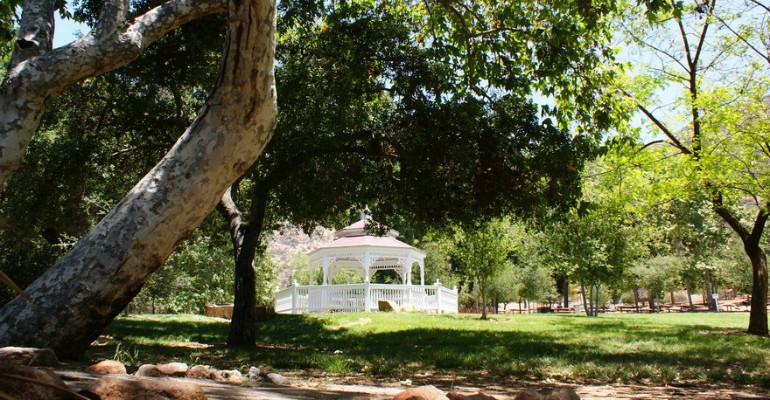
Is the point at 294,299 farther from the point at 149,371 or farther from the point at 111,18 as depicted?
the point at 149,371

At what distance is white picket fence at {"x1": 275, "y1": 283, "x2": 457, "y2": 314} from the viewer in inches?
960

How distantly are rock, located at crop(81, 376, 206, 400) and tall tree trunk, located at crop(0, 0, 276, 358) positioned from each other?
1.72m

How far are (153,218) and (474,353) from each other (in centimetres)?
572

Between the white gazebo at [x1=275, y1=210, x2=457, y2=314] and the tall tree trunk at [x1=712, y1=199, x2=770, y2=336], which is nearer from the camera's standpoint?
the tall tree trunk at [x1=712, y1=199, x2=770, y2=336]

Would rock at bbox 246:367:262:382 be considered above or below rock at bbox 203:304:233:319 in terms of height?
above

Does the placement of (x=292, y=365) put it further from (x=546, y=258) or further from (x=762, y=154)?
(x=546, y=258)

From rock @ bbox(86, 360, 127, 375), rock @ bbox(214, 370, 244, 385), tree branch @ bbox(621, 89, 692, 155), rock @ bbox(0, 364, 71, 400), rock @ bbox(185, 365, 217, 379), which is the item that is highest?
tree branch @ bbox(621, 89, 692, 155)

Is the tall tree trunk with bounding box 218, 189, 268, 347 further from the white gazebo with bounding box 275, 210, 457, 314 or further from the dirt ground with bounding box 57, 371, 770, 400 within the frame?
the white gazebo with bounding box 275, 210, 457, 314

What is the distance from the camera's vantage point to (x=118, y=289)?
4203mm

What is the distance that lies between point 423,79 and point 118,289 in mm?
7285

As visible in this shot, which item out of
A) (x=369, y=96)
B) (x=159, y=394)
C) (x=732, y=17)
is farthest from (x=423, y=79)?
(x=732, y=17)

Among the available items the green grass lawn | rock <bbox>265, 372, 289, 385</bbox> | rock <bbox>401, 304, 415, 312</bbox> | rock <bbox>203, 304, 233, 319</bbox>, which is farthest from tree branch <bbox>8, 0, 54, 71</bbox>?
rock <bbox>401, 304, 415, 312</bbox>

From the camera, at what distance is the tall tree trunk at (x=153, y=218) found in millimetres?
4062

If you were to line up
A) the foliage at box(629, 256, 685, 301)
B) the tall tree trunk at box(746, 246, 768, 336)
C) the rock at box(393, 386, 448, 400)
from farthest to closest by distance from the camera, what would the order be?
the foliage at box(629, 256, 685, 301) → the tall tree trunk at box(746, 246, 768, 336) → the rock at box(393, 386, 448, 400)
